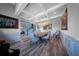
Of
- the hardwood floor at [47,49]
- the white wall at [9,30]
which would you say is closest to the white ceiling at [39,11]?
the white wall at [9,30]

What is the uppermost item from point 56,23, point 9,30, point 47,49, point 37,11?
point 37,11

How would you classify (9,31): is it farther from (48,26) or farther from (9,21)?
(48,26)

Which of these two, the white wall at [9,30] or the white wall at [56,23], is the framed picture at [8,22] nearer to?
the white wall at [9,30]

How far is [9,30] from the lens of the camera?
2219mm

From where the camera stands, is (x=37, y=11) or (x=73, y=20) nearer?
(x=73, y=20)

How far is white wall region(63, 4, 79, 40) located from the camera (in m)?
2.11

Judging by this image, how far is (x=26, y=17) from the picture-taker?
7.61ft

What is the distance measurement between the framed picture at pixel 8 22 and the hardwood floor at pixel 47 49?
36cm

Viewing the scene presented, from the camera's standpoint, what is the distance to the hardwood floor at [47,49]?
87.7 inches

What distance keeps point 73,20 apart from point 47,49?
27.8 inches

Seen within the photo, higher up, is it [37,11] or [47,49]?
[37,11]

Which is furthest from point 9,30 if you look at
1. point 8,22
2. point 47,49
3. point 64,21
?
point 64,21

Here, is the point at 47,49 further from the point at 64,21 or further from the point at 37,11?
the point at 37,11

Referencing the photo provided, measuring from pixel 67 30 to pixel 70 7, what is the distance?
419 mm
